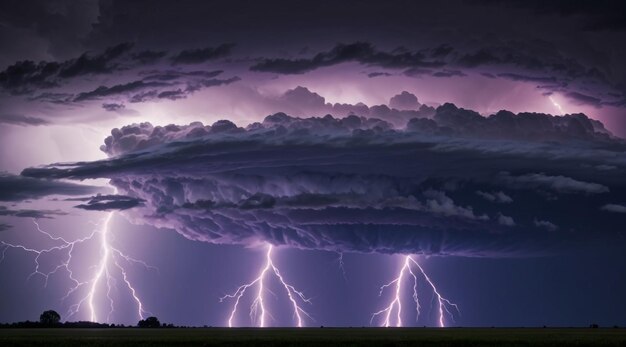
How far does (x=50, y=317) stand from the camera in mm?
179375

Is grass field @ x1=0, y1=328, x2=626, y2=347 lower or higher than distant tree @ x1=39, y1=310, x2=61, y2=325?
higher

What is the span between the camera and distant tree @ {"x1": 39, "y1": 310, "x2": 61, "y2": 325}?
177 m

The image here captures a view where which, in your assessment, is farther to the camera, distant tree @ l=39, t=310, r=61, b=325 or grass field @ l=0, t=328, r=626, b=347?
distant tree @ l=39, t=310, r=61, b=325

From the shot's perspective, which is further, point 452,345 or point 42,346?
point 452,345

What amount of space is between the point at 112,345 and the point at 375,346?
2002cm

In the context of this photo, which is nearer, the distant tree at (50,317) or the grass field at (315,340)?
the grass field at (315,340)

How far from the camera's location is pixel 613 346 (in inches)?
2421

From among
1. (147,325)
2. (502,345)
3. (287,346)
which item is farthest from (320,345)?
(147,325)

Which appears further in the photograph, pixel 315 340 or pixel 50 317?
pixel 50 317

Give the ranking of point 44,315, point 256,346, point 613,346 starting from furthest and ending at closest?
point 44,315
point 256,346
point 613,346

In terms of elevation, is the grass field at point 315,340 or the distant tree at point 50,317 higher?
the grass field at point 315,340

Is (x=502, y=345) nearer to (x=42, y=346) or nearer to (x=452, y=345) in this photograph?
(x=452, y=345)

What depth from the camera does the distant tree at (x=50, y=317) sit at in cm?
17725

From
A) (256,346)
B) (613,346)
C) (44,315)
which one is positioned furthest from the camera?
(44,315)
